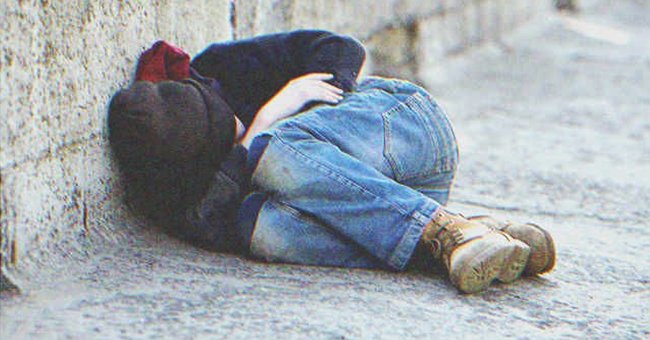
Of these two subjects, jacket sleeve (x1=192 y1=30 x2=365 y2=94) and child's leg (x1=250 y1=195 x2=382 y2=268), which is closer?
child's leg (x1=250 y1=195 x2=382 y2=268)

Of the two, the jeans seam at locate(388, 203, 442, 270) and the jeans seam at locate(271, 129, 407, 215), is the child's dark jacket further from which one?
the jeans seam at locate(388, 203, 442, 270)

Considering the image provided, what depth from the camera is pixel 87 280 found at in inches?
72.6

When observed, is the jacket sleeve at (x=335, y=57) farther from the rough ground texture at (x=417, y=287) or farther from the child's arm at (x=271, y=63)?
the rough ground texture at (x=417, y=287)

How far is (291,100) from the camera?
2.24m

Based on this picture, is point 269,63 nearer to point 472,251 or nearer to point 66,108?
point 66,108

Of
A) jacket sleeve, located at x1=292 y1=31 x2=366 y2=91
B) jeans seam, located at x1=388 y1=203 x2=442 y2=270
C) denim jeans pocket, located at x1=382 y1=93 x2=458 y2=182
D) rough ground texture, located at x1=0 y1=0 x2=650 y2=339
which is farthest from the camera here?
jacket sleeve, located at x1=292 y1=31 x2=366 y2=91

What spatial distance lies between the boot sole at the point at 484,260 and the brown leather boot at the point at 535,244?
2.9 inches

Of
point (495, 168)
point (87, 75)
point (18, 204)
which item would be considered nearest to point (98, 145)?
point (87, 75)

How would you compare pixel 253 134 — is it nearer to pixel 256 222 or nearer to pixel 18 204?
pixel 256 222

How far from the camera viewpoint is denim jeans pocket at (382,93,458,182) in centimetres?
221

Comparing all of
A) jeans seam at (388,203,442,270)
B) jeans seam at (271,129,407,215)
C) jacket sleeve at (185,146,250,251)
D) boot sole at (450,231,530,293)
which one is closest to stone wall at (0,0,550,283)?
jacket sleeve at (185,146,250,251)

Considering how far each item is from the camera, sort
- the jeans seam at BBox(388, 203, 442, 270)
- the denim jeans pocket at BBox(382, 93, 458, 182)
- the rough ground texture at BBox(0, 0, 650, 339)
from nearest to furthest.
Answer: the rough ground texture at BBox(0, 0, 650, 339), the jeans seam at BBox(388, 203, 442, 270), the denim jeans pocket at BBox(382, 93, 458, 182)

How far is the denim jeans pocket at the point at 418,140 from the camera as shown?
87.0 inches

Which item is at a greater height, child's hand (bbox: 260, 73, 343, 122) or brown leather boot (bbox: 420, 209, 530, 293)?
child's hand (bbox: 260, 73, 343, 122)
